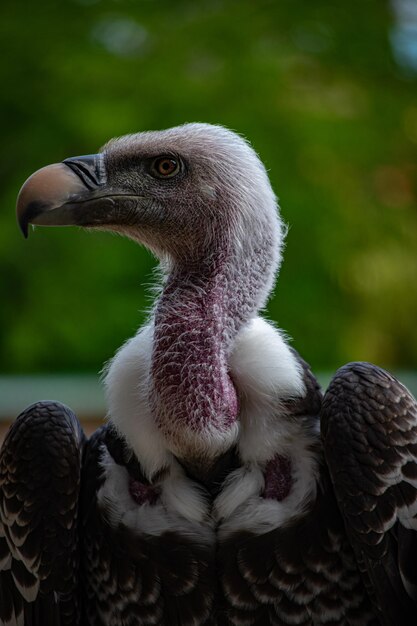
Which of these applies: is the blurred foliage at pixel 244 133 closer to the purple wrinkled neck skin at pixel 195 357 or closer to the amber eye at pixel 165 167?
the amber eye at pixel 165 167

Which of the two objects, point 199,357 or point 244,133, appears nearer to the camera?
point 199,357

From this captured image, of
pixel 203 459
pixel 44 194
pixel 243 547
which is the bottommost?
pixel 243 547

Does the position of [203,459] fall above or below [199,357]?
below

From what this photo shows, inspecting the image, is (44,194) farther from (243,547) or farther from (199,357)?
(243,547)

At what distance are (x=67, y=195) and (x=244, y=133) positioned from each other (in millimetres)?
4120

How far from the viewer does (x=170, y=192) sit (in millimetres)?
2736

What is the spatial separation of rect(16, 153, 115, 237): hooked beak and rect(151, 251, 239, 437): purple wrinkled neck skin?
31 cm

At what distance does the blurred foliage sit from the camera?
664cm

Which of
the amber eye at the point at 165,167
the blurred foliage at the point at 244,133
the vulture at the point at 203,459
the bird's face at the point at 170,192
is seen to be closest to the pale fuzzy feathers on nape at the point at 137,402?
the vulture at the point at 203,459

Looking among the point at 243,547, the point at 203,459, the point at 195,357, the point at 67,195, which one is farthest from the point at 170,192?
the point at 243,547

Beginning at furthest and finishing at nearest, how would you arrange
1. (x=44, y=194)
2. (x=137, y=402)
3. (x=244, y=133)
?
(x=244, y=133), (x=137, y=402), (x=44, y=194)

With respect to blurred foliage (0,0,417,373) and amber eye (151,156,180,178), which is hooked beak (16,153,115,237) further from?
blurred foliage (0,0,417,373)

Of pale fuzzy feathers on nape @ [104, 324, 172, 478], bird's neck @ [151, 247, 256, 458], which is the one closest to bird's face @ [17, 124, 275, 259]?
bird's neck @ [151, 247, 256, 458]

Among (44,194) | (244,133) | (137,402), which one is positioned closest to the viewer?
(44,194)
